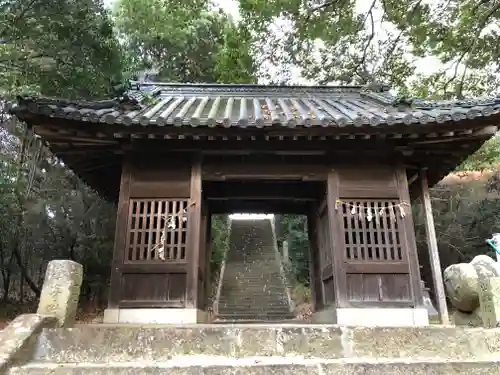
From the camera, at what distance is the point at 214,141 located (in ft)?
22.5

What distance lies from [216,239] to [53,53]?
11285 mm

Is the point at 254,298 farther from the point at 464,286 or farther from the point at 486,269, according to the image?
the point at 486,269

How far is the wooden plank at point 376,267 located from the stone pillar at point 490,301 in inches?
58.7

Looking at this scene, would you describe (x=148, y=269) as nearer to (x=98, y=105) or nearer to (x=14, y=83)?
(x=98, y=105)

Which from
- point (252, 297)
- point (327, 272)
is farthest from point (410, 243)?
point (252, 297)

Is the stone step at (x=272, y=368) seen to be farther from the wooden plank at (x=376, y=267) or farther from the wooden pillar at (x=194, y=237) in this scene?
the wooden plank at (x=376, y=267)

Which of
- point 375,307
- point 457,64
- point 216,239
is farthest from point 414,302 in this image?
point 216,239

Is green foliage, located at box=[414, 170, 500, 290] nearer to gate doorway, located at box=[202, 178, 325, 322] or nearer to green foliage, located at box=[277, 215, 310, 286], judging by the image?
green foliage, located at box=[277, 215, 310, 286]

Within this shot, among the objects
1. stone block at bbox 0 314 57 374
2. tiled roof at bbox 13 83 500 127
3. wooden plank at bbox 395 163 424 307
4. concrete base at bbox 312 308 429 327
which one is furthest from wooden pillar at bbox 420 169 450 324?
stone block at bbox 0 314 57 374

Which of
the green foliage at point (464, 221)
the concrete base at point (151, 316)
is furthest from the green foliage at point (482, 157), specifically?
the concrete base at point (151, 316)

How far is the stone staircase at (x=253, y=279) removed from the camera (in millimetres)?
14336

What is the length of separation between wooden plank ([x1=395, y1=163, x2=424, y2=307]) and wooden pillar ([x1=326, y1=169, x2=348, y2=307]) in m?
1.07

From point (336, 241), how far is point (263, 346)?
2710 millimetres

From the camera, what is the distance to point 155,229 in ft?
22.0
